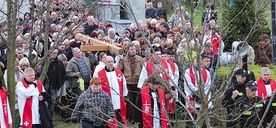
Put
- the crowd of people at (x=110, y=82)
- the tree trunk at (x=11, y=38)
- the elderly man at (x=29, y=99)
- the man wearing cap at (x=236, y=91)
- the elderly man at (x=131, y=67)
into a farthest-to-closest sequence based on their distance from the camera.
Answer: the elderly man at (x=131, y=67)
the man wearing cap at (x=236, y=91)
the elderly man at (x=29, y=99)
the crowd of people at (x=110, y=82)
the tree trunk at (x=11, y=38)

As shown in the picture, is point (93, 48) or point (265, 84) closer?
point (265, 84)

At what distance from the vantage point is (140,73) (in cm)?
1468

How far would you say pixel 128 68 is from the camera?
48.6 feet

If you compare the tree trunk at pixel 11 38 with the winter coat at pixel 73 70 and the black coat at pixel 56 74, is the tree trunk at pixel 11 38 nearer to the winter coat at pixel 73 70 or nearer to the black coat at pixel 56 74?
the black coat at pixel 56 74

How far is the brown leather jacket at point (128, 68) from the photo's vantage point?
14.8 metres

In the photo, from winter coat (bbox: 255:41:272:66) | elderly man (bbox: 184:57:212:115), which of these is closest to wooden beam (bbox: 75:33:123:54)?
elderly man (bbox: 184:57:212:115)

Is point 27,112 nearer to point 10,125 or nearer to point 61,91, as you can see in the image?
point 10,125

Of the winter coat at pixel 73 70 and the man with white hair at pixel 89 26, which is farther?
the man with white hair at pixel 89 26

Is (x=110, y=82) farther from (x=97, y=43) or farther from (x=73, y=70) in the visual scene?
(x=97, y=43)

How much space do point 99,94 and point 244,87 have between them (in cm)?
295

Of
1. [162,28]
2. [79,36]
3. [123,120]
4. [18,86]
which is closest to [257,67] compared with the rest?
[162,28]

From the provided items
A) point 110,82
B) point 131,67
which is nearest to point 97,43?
point 131,67

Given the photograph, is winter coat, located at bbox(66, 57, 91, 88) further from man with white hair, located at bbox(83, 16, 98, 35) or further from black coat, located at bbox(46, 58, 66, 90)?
man with white hair, located at bbox(83, 16, 98, 35)

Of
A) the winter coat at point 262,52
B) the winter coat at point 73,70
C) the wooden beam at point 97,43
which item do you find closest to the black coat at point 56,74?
the winter coat at point 73,70
